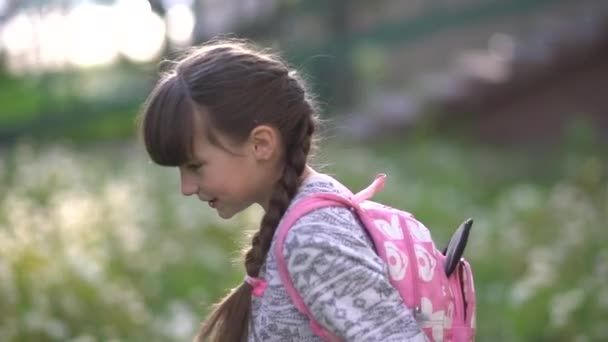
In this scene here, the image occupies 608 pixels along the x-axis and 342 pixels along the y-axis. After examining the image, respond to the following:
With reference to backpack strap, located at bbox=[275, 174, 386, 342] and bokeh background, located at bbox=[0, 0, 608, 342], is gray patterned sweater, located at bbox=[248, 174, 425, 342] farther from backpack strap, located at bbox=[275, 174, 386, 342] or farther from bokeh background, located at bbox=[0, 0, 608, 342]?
bokeh background, located at bbox=[0, 0, 608, 342]

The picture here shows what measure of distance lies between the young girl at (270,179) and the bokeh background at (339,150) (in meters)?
0.83

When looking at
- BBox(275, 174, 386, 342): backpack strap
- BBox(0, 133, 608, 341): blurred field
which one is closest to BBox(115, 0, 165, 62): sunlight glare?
BBox(0, 133, 608, 341): blurred field

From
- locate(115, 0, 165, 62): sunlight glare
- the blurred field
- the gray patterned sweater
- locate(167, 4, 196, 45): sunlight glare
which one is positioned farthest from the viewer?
locate(167, 4, 196, 45): sunlight glare

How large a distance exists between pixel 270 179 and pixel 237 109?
0.50 feet

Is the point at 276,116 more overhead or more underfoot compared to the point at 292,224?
more overhead

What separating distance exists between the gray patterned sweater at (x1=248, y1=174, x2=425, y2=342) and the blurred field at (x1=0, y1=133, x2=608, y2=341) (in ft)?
2.11

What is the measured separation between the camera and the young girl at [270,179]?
2207 mm

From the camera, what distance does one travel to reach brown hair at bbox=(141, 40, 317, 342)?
2.32 meters

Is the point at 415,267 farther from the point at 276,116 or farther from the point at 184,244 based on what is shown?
the point at 184,244

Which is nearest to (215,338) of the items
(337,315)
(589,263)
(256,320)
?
(256,320)

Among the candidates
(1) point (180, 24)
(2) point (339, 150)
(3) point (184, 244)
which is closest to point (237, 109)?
(3) point (184, 244)

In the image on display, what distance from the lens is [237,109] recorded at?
7.63 ft

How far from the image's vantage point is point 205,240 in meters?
6.24

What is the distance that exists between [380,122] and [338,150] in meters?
1.73
